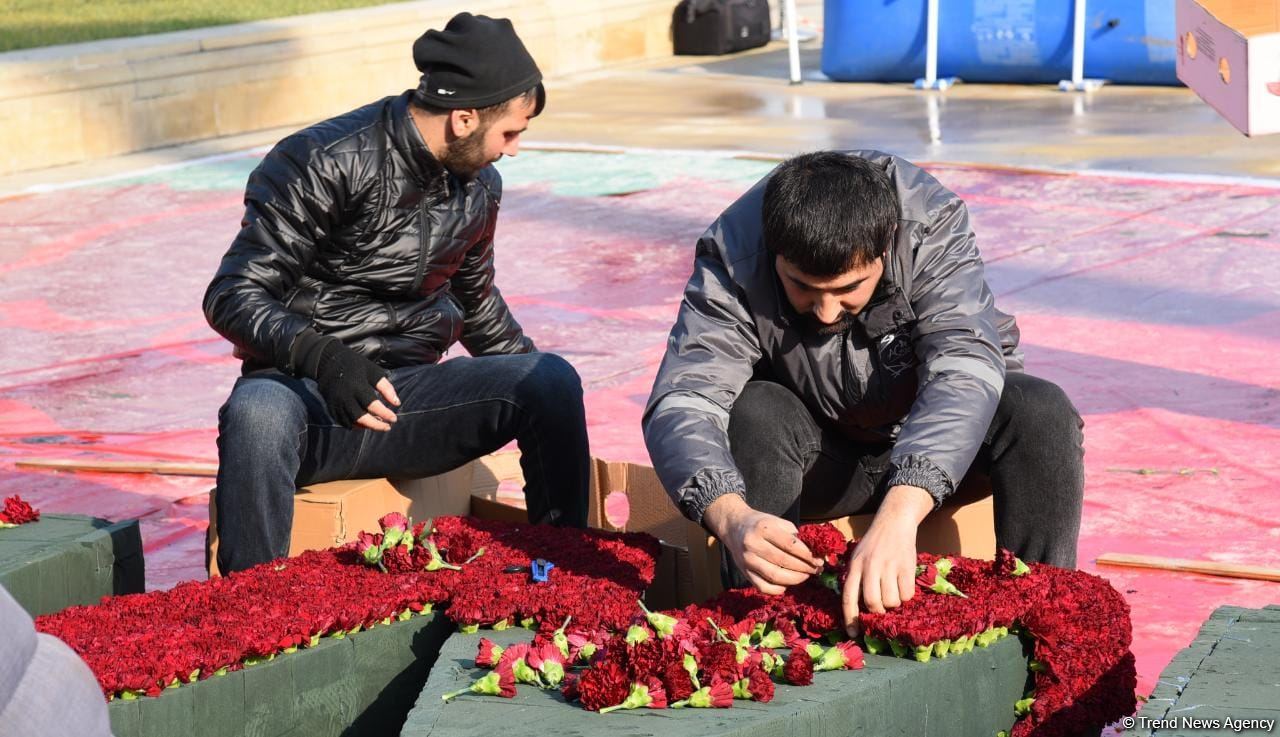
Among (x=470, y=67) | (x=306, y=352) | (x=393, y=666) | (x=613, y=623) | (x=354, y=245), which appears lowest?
(x=393, y=666)

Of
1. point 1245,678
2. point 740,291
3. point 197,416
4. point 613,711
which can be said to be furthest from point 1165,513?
point 197,416

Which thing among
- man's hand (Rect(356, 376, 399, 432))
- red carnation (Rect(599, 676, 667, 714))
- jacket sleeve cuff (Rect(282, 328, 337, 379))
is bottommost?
red carnation (Rect(599, 676, 667, 714))

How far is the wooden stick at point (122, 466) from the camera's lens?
5.55 metres

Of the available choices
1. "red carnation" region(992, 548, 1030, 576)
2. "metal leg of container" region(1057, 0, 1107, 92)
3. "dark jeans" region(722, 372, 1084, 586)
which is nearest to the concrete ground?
"metal leg of container" region(1057, 0, 1107, 92)

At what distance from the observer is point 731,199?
9.70m

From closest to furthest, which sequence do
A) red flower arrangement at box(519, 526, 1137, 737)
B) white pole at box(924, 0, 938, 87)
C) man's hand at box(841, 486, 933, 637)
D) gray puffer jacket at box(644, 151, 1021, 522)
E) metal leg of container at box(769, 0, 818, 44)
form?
red flower arrangement at box(519, 526, 1137, 737)
man's hand at box(841, 486, 933, 637)
gray puffer jacket at box(644, 151, 1021, 522)
white pole at box(924, 0, 938, 87)
metal leg of container at box(769, 0, 818, 44)

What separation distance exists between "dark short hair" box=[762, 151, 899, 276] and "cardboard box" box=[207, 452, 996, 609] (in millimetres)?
732

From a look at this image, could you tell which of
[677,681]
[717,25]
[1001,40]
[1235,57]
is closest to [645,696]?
[677,681]

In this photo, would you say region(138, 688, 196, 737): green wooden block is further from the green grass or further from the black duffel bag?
the black duffel bag

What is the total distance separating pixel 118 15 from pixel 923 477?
538 inches

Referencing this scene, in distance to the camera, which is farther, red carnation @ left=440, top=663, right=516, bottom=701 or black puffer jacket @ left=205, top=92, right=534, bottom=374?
black puffer jacket @ left=205, top=92, right=534, bottom=374

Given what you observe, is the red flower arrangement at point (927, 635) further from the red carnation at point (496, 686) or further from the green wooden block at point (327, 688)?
the green wooden block at point (327, 688)

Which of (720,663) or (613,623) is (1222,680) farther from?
(613,623)

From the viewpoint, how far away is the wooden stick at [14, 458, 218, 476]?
5555mm
